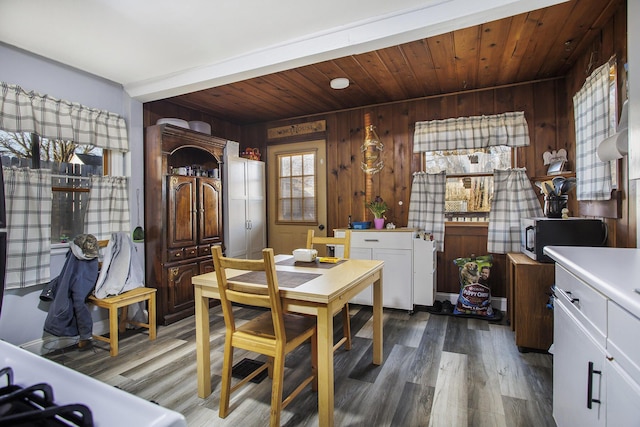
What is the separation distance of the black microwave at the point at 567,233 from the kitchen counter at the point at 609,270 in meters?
0.92

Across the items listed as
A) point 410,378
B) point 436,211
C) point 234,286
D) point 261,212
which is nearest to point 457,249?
point 436,211

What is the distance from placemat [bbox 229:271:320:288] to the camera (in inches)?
75.9

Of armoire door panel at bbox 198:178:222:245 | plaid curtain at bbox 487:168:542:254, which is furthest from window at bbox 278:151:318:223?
plaid curtain at bbox 487:168:542:254

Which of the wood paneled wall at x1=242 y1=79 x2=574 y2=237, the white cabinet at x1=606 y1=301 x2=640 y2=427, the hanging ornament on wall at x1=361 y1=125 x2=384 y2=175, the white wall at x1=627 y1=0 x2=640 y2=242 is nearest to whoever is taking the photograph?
the white cabinet at x1=606 y1=301 x2=640 y2=427

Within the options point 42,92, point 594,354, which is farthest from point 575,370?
point 42,92

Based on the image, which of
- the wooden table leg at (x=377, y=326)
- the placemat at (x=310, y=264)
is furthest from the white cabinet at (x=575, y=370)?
the placemat at (x=310, y=264)

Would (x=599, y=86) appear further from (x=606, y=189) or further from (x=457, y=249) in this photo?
(x=457, y=249)

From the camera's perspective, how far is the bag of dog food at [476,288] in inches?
137

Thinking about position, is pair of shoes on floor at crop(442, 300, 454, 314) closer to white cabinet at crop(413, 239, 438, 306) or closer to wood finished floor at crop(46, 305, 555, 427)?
white cabinet at crop(413, 239, 438, 306)

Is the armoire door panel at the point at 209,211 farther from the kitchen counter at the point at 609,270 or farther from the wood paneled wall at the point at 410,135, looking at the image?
the kitchen counter at the point at 609,270

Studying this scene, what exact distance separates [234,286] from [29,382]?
1.25 m

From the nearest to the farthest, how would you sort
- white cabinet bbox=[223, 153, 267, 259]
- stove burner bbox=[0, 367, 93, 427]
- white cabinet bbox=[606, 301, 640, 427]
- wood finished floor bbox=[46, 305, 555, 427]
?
stove burner bbox=[0, 367, 93, 427] → white cabinet bbox=[606, 301, 640, 427] → wood finished floor bbox=[46, 305, 555, 427] → white cabinet bbox=[223, 153, 267, 259]

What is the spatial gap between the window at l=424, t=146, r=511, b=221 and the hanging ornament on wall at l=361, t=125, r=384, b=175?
1.94 feet

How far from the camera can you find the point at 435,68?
320 cm
